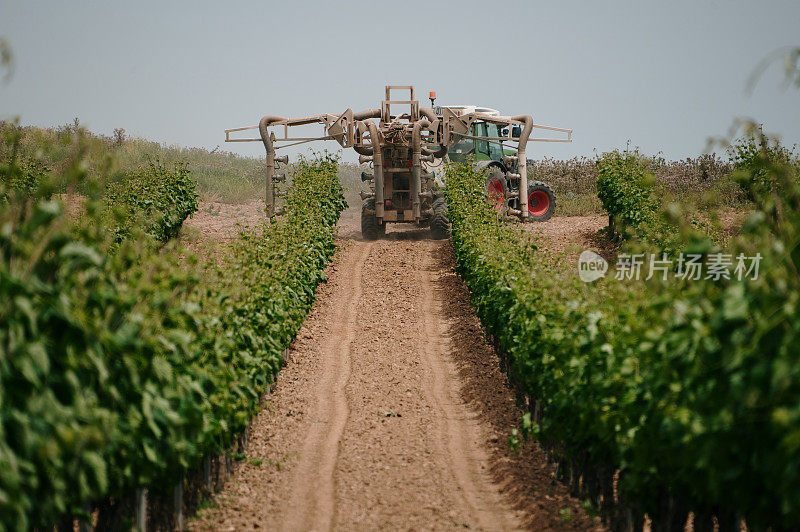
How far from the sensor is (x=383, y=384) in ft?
35.2

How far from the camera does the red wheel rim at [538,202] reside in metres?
24.0

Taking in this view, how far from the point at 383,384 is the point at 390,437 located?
6.28ft

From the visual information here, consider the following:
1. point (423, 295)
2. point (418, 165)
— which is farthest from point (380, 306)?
point (418, 165)

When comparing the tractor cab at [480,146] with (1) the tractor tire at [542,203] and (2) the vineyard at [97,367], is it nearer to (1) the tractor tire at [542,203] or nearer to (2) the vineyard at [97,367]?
(1) the tractor tire at [542,203]

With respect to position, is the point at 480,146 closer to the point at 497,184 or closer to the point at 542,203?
the point at 497,184

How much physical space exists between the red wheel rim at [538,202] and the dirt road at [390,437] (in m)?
9.49

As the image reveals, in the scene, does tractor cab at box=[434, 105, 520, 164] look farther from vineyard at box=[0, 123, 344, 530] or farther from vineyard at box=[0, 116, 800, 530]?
vineyard at box=[0, 123, 344, 530]

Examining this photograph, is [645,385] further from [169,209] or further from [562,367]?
[169,209]

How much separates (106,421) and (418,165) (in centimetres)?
1559

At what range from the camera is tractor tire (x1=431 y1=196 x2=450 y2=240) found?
65.2ft

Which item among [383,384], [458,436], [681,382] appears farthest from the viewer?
[383,384]

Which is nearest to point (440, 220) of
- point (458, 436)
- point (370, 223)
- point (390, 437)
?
point (370, 223)

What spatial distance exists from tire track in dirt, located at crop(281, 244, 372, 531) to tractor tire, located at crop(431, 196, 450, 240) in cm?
573

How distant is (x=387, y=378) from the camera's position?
1098 cm
